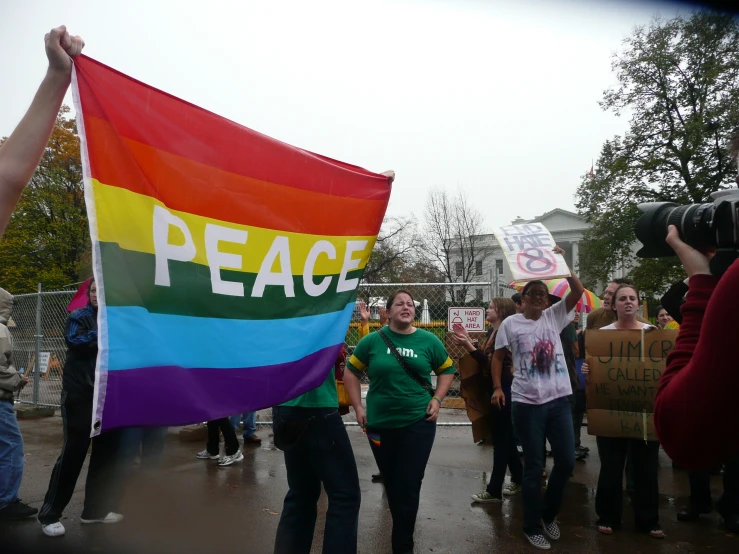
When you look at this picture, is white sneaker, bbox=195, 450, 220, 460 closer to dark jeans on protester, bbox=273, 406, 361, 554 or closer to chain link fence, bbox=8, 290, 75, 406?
dark jeans on protester, bbox=273, 406, 361, 554

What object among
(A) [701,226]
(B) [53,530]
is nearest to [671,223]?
(A) [701,226]

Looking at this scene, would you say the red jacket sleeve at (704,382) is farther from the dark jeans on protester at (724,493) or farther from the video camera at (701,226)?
the dark jeans on protester at (724,493)

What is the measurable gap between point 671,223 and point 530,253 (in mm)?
3772

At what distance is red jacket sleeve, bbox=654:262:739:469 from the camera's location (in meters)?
1.25

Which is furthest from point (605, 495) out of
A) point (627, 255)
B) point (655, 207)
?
point (627, 255)

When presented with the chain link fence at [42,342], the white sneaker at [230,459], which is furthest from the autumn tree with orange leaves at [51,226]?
the white sneaker at [230,459]

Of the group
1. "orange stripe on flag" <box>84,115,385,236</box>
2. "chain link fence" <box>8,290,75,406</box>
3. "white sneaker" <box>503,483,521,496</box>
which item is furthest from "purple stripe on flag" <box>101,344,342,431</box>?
"chain link fence" <box>8,290,75,406</box>

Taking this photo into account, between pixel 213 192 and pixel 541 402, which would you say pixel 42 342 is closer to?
pixel 541 402

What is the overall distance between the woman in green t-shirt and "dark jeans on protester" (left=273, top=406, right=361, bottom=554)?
2.46 feet

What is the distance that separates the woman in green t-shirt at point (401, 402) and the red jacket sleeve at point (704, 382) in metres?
2.88

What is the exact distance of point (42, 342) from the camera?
11.0 m

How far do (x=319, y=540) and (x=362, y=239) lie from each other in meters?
2.59

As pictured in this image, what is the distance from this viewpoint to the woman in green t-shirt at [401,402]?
13.6 feet

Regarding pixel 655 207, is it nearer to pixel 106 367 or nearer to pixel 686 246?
pixel 686 246
